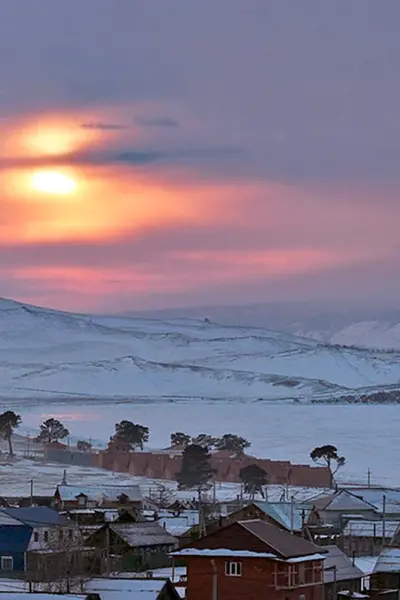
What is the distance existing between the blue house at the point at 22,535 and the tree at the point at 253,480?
92.4 feet

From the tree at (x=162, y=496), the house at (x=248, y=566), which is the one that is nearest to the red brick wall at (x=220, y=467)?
the tree at (x=162, y=496)

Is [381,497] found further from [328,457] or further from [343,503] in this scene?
[328,457]

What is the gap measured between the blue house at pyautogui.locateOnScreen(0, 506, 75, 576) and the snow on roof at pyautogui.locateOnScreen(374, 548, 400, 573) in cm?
965

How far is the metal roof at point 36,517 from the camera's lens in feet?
150

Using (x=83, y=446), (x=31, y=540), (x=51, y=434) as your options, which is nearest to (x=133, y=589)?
(x=31, y=540)

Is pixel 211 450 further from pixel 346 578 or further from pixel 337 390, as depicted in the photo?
pixel 337 390

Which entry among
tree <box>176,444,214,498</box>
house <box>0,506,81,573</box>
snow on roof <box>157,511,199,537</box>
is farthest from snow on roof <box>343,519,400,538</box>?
tree <box>176,444,214,498</box>

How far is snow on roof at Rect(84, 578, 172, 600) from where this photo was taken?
30.6 m

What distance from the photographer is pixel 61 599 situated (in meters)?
27.7

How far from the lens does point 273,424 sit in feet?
441

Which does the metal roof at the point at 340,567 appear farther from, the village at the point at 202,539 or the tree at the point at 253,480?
the tree at the point at 253,480

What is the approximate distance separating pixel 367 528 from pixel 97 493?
14137 millimetres

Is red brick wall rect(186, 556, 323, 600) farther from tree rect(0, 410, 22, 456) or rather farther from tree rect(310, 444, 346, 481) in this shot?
tree rect(0, 410, 22, 456)

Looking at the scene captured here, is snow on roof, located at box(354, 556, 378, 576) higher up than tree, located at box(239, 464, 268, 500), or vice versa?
tree, located at box(239, 464, 268, 500)
